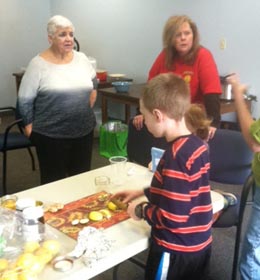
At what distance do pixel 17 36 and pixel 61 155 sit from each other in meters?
4.36

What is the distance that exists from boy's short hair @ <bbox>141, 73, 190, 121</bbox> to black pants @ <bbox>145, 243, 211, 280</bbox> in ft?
1.44

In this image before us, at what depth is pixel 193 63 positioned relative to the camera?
225 cm

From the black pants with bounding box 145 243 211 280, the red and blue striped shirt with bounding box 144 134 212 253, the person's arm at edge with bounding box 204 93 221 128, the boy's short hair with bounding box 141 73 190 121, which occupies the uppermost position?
the boy's short hair with bounding box 141 73 190 121

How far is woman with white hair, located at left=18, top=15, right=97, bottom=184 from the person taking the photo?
2.14 meters

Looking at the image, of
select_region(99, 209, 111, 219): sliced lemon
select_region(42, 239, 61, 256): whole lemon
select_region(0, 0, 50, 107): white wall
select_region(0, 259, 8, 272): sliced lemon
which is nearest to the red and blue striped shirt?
select_region(99, 209, 111, 219): sliced lemon

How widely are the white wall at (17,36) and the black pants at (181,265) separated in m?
5.39

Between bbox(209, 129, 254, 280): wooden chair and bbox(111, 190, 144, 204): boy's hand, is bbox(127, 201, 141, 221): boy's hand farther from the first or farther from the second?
bbox(209, 129, 254, 280): wooden chair

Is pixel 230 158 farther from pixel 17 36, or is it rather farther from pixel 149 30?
pixel 17 36

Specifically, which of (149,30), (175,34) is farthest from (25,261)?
(149,30)

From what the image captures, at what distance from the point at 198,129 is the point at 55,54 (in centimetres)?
101

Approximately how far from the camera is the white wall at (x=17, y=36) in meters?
5.91

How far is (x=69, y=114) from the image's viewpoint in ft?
7.30

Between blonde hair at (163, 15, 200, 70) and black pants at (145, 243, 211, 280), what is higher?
blonde hair at (163, 15, 200, 70)

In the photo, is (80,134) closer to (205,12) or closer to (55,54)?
(55,54)
